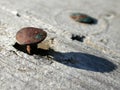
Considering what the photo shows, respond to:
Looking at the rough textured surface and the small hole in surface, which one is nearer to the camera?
the rough textured surface

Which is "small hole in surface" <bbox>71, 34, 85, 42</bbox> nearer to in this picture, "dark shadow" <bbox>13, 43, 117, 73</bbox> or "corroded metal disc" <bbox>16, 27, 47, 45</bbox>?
"dark shadow" <bbox>13, 43, 117, 73</bbox>

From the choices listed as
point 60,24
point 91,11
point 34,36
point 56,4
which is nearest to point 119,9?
point 91,11

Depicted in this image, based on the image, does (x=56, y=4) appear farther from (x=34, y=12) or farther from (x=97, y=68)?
(x=97, y=68)

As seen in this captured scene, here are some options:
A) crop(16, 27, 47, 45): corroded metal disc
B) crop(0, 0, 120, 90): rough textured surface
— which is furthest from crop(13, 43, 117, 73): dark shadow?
crop(16, 27, 47, 45): corroded metal disc

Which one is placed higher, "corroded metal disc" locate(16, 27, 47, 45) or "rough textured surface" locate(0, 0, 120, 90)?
"corroded metal disc" locate(16, 27, 47, 45)

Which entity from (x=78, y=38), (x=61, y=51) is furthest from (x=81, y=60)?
(x=78, y=38)

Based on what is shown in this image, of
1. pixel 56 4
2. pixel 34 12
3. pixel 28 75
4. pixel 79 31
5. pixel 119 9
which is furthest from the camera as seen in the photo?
pixel 119 9

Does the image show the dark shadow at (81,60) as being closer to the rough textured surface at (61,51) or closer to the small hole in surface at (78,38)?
the rough textured surface at (61,51)

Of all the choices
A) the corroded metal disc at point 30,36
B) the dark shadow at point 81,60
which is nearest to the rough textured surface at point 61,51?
the dark shadow at point 81,60
